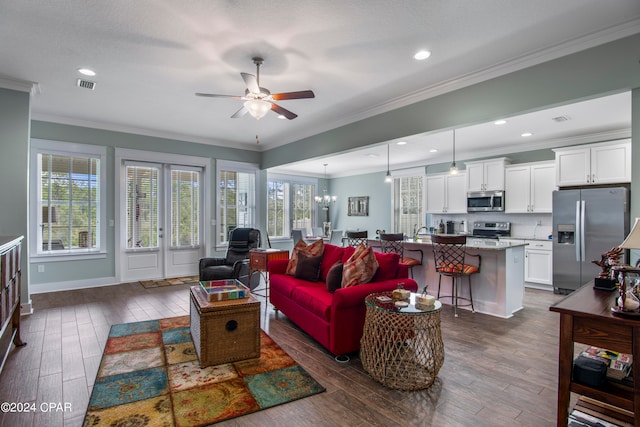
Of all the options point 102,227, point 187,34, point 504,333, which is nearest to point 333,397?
point 504,333

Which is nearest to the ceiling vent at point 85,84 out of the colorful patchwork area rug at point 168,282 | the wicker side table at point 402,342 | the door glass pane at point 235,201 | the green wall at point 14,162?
the green wall at point 14,162

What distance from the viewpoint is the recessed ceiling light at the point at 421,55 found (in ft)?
9.86

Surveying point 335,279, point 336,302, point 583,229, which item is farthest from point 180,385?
point 583,229

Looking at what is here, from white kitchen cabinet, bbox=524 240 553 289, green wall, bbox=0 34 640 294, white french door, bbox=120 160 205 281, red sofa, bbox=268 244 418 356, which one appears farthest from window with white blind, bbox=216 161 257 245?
white kitchen cabinet, bbox=524 240 553 289

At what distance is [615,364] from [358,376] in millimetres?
1580

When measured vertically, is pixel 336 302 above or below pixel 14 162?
below

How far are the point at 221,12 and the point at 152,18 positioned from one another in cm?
57

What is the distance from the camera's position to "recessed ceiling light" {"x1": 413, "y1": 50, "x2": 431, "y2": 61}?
3004 mm

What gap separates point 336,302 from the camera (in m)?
2.68

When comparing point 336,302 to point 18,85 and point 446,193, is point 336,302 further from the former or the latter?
point 446,193

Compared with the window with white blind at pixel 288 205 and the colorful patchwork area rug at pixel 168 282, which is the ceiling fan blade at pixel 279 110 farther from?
the window with white blind at pixel 288 205

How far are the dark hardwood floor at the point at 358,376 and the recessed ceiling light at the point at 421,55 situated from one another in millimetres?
2791

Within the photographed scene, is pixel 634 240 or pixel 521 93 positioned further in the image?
pixel 521 93

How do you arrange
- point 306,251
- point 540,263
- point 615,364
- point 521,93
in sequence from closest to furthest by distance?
point 615,364, point 521,93, point 306,251, point 540,263
